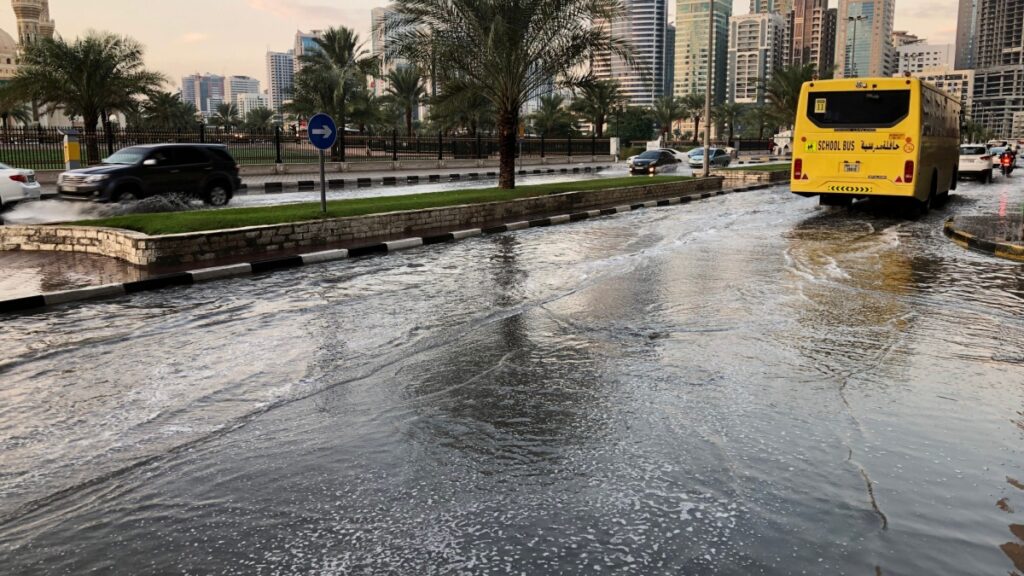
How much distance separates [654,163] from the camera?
1499 inches

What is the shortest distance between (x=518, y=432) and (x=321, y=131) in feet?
36.3

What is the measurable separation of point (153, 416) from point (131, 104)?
1337 inches

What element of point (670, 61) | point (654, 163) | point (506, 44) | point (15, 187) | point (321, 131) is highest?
point (670, 61)

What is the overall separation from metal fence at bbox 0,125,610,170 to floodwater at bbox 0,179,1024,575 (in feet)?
75.9

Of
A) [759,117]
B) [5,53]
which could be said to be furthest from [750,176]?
[5,53]

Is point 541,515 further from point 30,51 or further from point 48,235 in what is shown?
point 30,51

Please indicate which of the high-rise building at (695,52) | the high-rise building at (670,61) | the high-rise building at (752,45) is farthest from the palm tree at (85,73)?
the high-rise building at (752,45)

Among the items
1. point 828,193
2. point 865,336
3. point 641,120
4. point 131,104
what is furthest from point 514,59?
point 641,120

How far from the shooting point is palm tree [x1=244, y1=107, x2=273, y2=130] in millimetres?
91312

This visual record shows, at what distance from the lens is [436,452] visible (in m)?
4.53

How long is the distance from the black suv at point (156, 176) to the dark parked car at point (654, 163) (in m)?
21.3

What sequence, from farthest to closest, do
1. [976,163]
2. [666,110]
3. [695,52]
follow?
[695,52], [666,110], [976,163]

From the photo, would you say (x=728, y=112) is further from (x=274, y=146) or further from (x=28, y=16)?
(x=28, y=16)

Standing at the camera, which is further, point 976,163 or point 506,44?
point 976,163
